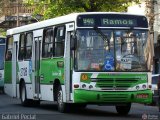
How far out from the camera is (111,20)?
19.8m

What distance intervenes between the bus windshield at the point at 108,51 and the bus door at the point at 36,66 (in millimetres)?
4222

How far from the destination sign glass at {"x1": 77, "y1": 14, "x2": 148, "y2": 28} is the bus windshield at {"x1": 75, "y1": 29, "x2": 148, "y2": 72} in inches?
8.6

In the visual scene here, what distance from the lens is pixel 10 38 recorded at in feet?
91.7

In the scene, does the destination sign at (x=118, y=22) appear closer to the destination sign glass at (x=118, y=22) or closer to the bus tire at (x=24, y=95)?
the destination sign glass at (x=118, y=22)

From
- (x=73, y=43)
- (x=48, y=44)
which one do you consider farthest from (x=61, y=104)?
(x=48, y=44)

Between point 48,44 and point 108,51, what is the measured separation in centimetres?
345

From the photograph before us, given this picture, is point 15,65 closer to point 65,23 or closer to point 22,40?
point 22,40

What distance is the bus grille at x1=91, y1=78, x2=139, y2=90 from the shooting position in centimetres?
1916

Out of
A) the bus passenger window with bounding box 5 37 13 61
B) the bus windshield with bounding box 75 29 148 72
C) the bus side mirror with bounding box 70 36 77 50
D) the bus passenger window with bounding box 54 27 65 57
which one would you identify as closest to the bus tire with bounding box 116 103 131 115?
the bus windshield with bounding box 75 29 148 72

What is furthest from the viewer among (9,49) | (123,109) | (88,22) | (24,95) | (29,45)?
(9,49)

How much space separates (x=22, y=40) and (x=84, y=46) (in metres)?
6.93

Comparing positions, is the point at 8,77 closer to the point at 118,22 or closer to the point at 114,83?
the point at 118,22

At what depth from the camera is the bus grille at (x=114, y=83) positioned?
19156mm

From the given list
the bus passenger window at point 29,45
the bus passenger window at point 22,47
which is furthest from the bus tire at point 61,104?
the bus passenger window at point 22,47
